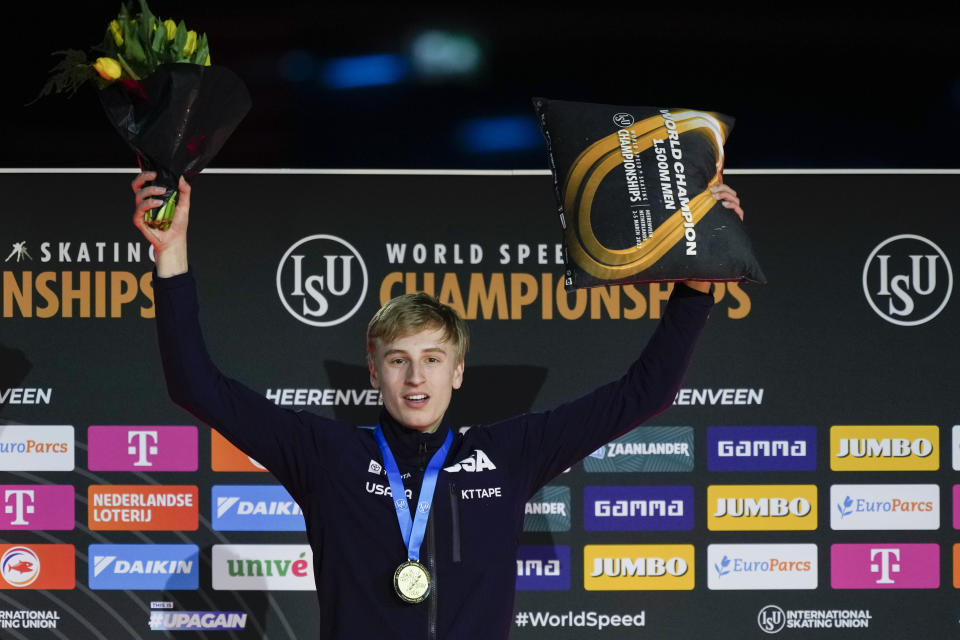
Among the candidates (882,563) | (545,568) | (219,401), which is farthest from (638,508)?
(219,401)

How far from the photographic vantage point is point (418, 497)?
197 centimetres

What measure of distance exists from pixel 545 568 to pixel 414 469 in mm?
1168

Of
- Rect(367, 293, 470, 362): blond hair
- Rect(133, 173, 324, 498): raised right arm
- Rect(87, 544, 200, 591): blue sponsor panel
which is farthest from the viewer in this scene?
Rect(87, 544, 200, 591): blue sponsor panel

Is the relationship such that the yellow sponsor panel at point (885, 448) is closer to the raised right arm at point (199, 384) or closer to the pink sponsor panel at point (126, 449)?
the raised right arm at point (199, 384)

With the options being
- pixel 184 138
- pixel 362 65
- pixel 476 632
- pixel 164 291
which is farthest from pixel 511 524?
pixel 362 65

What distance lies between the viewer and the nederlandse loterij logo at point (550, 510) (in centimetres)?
305

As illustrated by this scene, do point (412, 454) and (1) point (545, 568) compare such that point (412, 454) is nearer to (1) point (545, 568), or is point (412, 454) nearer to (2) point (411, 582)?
(2) point (411, 582)

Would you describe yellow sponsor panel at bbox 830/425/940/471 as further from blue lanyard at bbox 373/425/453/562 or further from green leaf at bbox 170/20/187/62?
green leaf at bbox 170/20/187/62

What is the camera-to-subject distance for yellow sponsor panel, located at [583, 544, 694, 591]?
3.04 m

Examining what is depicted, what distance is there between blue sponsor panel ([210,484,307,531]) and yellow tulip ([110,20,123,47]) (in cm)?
145

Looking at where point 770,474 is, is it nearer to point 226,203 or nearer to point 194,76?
point 226,203

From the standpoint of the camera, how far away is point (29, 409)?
3.04m

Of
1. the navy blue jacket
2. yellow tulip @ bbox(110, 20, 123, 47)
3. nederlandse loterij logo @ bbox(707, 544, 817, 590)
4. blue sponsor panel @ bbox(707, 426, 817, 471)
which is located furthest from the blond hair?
nederlandse loterij logo @ bbox(707, 544, 817, 590)

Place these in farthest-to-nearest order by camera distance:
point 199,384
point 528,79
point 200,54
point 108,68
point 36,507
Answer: point 528,79, point 36,507, point 200,54, point 108,68, point 199,384
